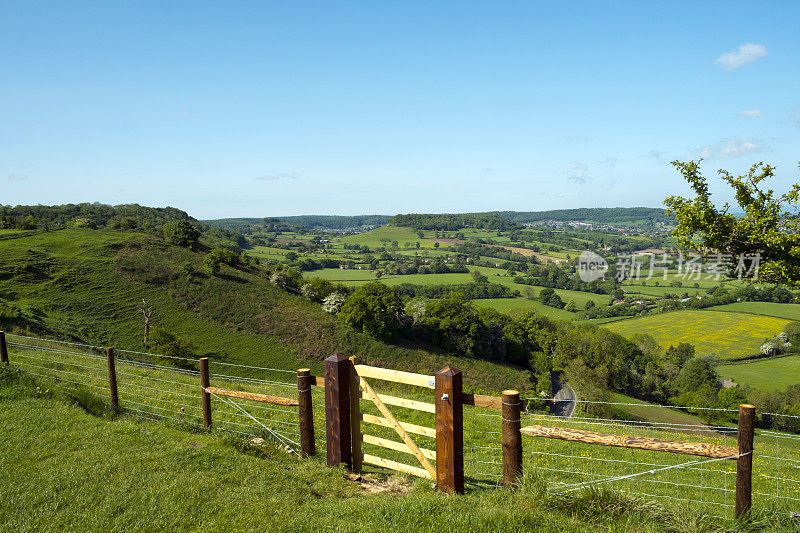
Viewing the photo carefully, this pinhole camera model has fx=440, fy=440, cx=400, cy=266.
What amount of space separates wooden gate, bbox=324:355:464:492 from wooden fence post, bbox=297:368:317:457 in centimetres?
48

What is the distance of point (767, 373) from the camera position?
5734 centimetres

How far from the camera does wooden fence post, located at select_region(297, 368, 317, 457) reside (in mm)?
6555

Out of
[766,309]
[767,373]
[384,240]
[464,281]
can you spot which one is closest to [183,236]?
[464,281]

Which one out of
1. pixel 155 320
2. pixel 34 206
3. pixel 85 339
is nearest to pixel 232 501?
pixel 85 339

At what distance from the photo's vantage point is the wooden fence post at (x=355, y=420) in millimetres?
6242

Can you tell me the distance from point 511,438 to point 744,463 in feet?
7.71

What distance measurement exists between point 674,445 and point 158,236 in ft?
231

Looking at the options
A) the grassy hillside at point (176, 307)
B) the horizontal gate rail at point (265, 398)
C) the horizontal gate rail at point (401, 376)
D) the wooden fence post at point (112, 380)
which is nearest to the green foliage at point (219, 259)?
the grassy hillside at point (176, 307)

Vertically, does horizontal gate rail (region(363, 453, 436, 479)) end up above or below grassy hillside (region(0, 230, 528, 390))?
above

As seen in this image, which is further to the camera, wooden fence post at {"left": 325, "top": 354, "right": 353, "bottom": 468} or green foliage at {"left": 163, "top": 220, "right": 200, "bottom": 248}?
green foliage at {"left": 163, "top": 220, "right": 200, "bottom": 248}

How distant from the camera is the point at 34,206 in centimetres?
10712

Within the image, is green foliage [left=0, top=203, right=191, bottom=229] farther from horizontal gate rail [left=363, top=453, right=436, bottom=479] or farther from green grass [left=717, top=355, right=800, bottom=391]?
green grass [left=717, top=355, right=800, bottom=391]

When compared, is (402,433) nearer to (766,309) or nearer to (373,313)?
(373,313)

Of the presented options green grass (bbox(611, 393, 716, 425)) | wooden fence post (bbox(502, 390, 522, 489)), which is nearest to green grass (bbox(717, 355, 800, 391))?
green grass (bbox(611, 393, 716, 425))
